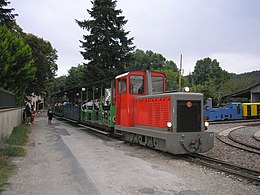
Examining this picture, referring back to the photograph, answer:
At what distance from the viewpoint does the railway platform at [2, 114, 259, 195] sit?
18.5 feet

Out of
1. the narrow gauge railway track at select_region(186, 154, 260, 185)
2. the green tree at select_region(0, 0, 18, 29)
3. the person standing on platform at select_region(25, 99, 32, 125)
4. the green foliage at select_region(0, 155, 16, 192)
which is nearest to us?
the green foliage at select_region(0, 155, 16, 192)

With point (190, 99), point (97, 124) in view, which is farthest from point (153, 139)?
point (97, 124)

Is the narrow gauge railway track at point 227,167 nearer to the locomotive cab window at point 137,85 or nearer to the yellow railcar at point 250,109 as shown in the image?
the locomotive cab window at point 137,85

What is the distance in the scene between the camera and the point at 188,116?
909 cm

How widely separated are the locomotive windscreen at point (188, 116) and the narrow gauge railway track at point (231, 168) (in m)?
0.92

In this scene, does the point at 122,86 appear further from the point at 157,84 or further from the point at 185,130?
the point at 185,130

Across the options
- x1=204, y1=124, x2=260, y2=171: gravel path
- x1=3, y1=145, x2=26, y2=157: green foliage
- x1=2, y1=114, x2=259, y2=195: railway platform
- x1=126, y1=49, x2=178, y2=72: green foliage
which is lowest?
x1=204, y1=124, x2=260, y2=171: gravel path

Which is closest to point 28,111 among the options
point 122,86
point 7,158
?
point 122,86

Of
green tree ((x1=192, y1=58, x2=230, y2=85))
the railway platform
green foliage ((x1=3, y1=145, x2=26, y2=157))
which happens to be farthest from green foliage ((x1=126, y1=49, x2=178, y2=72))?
the railway platform

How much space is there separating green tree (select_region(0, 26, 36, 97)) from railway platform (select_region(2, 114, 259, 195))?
9.71 m

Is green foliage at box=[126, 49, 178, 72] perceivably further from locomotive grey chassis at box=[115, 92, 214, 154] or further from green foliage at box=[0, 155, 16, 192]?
green foliage at box=[0, 155, 16, 192]

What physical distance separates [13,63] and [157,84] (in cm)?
1117

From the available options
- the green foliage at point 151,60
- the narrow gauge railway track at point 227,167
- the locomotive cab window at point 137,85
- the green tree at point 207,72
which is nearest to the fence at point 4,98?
the locomotive cab window at point 137,85

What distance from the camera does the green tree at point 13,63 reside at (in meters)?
17.4
